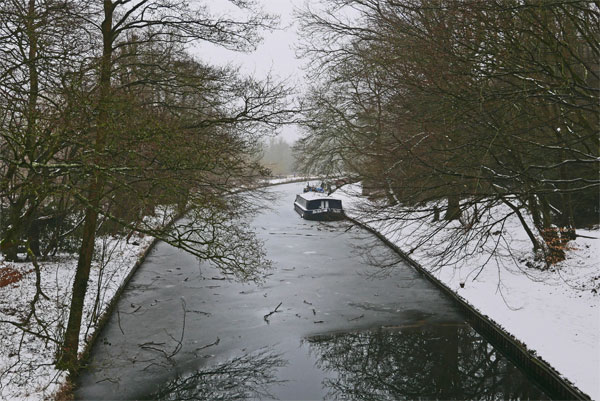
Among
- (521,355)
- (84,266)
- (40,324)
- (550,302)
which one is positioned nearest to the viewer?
(40,324)

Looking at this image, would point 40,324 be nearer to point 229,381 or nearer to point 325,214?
point 229,381

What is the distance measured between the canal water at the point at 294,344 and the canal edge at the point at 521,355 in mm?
216

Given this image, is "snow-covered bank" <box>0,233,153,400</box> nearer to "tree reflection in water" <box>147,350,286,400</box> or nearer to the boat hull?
"tree reflection in water" <box>147,350,286,400</box>

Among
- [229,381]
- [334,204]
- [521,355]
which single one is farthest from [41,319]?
[334,204]

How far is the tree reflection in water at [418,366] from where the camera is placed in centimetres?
1012

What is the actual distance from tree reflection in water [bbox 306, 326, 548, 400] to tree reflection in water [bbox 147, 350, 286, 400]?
118 cm

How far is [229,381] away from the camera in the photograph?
10.4 meters

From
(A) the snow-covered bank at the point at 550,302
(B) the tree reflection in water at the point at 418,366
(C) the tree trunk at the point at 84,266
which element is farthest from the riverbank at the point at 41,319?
(A) the snow-covered bank at the point at 550,302

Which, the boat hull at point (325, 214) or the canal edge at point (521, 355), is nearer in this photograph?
the canal edge at point (521, 355)

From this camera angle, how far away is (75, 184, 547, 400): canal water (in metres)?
10.2

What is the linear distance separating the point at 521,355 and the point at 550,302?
2.43 metres

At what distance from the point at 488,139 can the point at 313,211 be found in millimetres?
25311

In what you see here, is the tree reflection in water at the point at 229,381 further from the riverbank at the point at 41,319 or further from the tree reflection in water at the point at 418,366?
the riverbank at the point at 41,319

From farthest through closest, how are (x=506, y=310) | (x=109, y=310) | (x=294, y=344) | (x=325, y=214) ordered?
(x=325, y=214)
(x=109, y=310)
(x=506, y=310)
(x=294, y=344)
